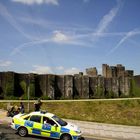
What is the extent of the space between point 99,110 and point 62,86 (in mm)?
12036

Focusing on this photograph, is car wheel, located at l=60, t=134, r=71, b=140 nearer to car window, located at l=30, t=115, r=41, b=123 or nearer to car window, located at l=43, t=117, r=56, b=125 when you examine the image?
car window, located at l=43, t=117, r=56, b=125

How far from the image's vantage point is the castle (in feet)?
144

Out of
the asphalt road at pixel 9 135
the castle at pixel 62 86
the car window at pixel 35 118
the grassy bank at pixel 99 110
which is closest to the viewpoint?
the asphalt road at pixel 9 135

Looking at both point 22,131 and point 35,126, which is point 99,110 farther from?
point 22,131

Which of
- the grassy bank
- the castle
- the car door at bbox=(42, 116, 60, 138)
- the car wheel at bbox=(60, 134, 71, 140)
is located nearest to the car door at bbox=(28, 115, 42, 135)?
the car door at bbox=(42, 116, 60, 138)

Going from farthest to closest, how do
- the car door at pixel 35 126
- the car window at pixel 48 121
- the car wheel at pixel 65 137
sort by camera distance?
the car window at pixel 48 121
the car door at pixel 35 126
the car wheel at pixel 65 137

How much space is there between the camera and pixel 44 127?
1952 cm

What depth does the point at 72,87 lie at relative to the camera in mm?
48438

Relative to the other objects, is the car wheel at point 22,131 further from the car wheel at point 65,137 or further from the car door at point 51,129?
the car wheel at point 65,137

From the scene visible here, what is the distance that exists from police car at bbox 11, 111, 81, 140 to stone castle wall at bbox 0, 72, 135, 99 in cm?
2319

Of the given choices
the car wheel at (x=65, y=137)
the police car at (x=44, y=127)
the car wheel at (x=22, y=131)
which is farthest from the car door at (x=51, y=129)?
the car wheel at (x=22, y=131)

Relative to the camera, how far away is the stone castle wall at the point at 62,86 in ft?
144

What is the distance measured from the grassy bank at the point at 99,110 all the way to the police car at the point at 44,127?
13.3 meters

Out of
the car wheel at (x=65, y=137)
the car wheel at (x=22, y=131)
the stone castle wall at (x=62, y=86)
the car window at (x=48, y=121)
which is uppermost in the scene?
the stone castle wall at (x=62, y=86)
